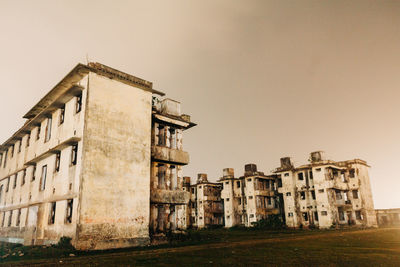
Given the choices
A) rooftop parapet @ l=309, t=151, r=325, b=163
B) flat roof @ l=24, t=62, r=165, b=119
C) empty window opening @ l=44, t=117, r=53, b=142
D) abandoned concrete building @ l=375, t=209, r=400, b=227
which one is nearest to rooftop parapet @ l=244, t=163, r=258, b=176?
rooftop parapet @ l=309, t=151, r=325, b=163

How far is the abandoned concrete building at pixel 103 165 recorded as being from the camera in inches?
627

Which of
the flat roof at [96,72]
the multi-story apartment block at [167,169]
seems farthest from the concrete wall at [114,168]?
the multi-story apartment block at [167,169]

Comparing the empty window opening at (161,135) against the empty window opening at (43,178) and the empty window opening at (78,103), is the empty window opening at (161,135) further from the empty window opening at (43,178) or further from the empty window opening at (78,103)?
the empty window opening at (43,178)

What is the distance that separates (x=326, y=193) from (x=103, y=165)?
37.4m

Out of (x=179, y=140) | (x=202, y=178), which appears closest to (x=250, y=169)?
(x=202, y=178)

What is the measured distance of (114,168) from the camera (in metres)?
17.1

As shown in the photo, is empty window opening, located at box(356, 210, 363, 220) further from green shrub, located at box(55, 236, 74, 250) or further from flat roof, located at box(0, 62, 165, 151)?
A: green shrub, located at box(55, 236, 74, 250)


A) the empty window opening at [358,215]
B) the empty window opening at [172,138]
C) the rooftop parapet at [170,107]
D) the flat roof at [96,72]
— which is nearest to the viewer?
the flat roof at [96,72]

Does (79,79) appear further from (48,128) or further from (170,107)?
(170,107)

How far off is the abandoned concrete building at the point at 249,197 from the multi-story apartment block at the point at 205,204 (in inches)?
106

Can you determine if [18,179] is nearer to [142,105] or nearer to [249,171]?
[142,105]

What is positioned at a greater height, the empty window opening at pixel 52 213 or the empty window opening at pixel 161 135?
the empty window opening at pixel 161 135

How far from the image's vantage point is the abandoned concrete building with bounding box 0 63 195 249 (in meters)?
15.9

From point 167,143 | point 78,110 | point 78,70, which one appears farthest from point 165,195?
point 78,70
